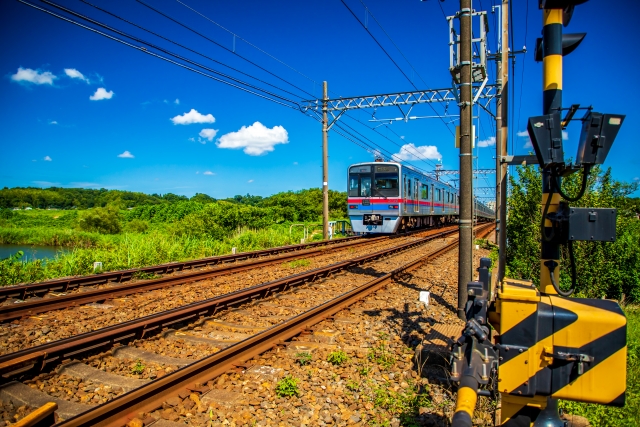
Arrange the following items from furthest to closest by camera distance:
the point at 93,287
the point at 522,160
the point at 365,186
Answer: the point at 365,186, the point at 93,287, the point at 522,160

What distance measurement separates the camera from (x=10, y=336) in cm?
522

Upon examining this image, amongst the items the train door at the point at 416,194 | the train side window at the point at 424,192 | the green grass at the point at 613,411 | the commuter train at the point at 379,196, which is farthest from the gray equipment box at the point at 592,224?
the train side window at the point at 424,192

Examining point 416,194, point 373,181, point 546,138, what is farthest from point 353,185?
point 546,138

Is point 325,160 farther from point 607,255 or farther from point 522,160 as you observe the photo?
point 522,160

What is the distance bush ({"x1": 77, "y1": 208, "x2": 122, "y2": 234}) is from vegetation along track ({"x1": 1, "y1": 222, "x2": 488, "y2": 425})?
26330 millimetres

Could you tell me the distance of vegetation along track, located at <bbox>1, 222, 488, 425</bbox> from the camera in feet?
12.0

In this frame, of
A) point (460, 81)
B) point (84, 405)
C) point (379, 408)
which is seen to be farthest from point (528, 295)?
point (460, 81)

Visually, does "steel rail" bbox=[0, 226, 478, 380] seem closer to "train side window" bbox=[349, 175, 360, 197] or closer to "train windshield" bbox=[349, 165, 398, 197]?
"train windshield" bbox=[349, 165, 398, 197]

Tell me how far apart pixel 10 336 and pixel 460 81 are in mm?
6987

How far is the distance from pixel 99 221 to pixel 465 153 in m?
29.2

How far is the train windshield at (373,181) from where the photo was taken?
62.0ft

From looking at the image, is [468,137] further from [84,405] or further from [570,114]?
[84,405]

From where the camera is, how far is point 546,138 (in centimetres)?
298

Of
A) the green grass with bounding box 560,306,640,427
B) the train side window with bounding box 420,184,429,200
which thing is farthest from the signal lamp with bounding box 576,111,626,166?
the train side window with bounding box 420,184,429,200
